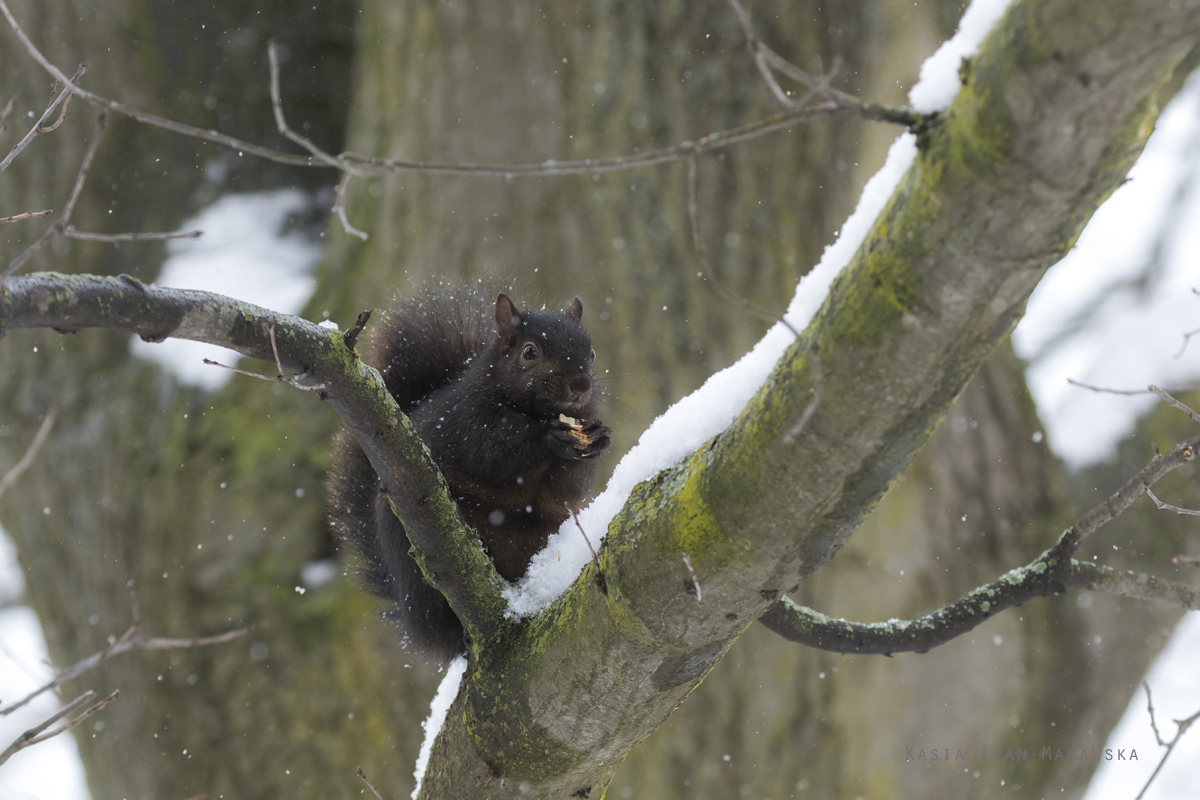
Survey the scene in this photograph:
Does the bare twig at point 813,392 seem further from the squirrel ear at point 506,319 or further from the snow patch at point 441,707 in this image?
the squirrel ear at point 506,319

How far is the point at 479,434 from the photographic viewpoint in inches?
62.2

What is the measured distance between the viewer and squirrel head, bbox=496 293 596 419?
1.67 meters

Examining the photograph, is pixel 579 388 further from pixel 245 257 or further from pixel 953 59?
pixel 245 257

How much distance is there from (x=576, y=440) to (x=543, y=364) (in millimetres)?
226

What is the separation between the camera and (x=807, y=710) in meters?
2.44

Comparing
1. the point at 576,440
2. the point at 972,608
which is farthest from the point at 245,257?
the point at 972,608

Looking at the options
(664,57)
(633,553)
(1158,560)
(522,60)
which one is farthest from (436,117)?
(1158,560)

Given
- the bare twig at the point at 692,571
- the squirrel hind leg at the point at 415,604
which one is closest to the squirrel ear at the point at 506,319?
the squirrel hind leg at the point at 415,604

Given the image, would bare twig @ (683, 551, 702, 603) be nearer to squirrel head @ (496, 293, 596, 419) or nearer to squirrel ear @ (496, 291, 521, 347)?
squirrel head @ (496, 293, 596, 419)

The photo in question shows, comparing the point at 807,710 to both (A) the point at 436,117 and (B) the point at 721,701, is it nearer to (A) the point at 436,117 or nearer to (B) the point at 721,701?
(B) the point at 721,701

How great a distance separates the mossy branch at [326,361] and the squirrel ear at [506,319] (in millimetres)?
583

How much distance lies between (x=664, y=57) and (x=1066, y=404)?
5.83 feet

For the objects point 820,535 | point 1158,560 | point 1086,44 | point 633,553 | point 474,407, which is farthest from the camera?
point 1158,560

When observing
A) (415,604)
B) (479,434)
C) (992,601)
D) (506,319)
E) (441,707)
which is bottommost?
(992,601)
